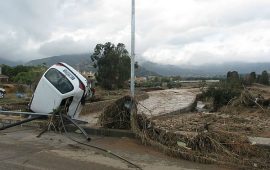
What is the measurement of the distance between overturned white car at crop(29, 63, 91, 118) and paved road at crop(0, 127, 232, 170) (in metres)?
2.20

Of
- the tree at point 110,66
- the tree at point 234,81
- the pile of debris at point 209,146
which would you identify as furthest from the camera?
the tree at point 110,66

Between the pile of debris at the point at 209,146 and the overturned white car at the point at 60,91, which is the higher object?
the overturned white car at the point at 60,91

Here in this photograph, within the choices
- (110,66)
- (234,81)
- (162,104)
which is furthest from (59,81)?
(110,66)

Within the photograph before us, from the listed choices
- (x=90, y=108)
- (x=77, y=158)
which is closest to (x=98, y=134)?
(x=77, y=158)

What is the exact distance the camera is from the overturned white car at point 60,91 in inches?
562

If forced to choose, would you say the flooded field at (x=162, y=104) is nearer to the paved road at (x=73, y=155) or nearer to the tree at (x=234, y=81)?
the paved road at (x=73, y=155)

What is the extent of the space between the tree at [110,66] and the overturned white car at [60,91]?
47.2 meters

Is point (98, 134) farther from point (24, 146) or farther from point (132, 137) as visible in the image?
point (24, 146)

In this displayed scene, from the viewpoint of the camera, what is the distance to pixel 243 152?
9172 millimetres

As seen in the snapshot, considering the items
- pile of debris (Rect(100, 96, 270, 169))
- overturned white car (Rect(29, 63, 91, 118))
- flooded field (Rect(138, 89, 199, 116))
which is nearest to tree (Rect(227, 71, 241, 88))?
flooded field (Rect(138, 89, 199, 116))

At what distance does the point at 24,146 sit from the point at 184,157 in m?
4.09

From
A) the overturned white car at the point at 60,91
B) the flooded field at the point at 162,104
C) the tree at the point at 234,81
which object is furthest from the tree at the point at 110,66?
the overturned white car at the point at 60,91

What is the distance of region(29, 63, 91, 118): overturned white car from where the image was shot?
46.9 ft

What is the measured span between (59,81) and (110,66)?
4857cm
